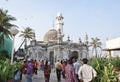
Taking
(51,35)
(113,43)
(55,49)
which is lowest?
(113,43)

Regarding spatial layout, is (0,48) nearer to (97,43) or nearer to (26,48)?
(26,48)

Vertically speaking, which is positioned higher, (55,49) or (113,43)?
(55,49)

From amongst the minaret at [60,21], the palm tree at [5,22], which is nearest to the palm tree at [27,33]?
the minaret at [60,21]

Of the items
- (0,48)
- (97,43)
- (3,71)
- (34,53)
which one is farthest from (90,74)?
(97,43)

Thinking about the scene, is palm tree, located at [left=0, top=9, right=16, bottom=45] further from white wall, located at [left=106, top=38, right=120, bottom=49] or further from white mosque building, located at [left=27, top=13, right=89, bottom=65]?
white mosque building, located at [left=27, top=13, right=89, bottom=65]

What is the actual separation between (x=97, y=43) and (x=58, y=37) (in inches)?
706

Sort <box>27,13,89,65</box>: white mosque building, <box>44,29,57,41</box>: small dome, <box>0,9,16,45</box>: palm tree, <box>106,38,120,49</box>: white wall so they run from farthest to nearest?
<box>44,29,57,41</box>: small dome → <box>27,13,89,65</box>: white mosque building → <box>106,38,120,49</box>: white wall → <box>0,9,16,45</box>: palm tree

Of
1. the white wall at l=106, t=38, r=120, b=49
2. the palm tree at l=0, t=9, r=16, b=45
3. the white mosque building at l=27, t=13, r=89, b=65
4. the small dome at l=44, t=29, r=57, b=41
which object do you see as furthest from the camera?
the small dome at l=44, t=29, r=57, b=41

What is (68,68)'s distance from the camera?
9.36 metres

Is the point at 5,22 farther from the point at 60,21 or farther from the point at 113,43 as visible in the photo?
the point at 60,21

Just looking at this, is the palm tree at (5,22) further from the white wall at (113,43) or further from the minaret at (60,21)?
the minaret at (60,21)

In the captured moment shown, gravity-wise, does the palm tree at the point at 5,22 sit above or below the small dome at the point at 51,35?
below

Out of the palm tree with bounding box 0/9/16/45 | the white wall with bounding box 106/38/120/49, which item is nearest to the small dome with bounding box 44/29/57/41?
the white wall with bounding box 106/38/120/49

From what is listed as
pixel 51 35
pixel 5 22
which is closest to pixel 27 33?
pixel 51 35
